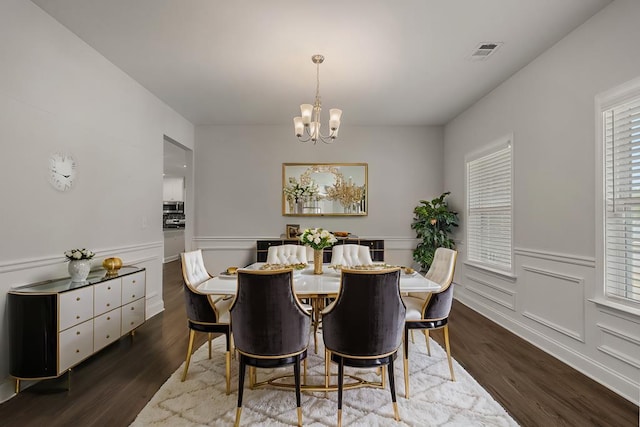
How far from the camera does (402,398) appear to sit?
7.52ft

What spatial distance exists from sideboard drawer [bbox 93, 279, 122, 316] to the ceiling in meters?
2.17

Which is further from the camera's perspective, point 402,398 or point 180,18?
point 180,18

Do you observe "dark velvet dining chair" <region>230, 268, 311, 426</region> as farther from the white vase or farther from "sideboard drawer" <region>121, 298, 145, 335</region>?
"sideboard drawer" <region>121, 298, 145, 335</region>

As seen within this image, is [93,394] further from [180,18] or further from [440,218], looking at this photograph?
[440,218]

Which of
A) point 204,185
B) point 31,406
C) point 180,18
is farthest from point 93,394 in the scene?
point 204,185

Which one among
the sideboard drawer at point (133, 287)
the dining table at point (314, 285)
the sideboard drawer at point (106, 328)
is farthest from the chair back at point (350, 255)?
the sideboard drawer at point (106, 328)

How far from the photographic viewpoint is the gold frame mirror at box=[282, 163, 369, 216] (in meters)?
5.85

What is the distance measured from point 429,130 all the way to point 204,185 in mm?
4041

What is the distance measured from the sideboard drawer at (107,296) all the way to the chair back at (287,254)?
4.77 ft

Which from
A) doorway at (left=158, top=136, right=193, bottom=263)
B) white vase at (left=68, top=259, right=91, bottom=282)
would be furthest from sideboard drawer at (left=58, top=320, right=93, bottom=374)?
doorway at (left=158, top=136, right=193, bottom=263)

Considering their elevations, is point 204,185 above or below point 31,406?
above

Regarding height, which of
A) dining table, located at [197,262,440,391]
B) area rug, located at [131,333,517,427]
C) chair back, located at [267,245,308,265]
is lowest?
area rug, located at [131,333,517,427]

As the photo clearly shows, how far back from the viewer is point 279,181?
19.2ft

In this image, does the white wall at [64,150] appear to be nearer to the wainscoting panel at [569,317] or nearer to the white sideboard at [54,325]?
the white sideboard at [54,325]
